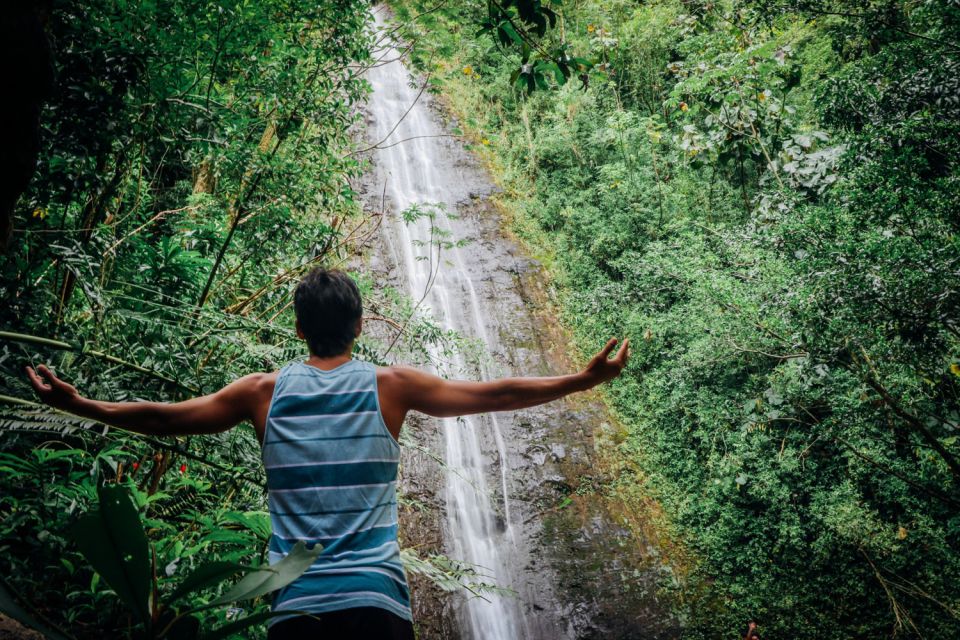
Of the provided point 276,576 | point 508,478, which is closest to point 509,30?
point 276,576

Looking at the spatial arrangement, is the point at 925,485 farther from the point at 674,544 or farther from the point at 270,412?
the point at 270,412

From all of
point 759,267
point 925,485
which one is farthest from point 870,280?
point 925,485

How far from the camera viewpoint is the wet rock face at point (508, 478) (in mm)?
7059

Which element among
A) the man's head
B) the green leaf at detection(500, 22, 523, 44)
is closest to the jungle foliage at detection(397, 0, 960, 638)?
the green leaf at detection(500, 22, 523, 44)

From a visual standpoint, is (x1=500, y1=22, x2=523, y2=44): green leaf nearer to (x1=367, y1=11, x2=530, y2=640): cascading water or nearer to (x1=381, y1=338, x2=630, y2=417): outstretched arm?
(x1=381, y1=338, x2=630, y2=417): outstretched arm

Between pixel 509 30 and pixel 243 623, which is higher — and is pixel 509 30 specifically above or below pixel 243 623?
above

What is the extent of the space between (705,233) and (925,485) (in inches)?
189

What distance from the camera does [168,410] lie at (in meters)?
1.48

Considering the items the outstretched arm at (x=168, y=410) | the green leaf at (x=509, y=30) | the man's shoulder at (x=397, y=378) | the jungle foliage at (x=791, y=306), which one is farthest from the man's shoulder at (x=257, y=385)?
the green leaf at (x=509, y=30)

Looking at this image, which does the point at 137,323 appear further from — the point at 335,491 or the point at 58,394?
the point at 335,491

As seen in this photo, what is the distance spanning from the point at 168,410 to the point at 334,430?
0.49 meters

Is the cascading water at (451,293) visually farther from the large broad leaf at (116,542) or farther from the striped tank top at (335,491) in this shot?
the large broad leaf at (116,542)

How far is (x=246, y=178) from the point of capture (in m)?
4.44

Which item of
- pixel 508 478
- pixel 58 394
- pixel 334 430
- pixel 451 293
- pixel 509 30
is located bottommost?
pixel 508 478
